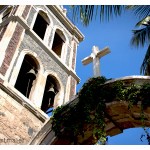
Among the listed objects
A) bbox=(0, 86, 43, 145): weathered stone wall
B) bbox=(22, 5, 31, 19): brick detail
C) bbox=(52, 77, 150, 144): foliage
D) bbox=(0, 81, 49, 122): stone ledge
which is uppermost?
bbox=(22, 5, 31, 19): brick detail

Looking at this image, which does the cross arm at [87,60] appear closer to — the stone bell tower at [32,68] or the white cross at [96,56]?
the white cross at [96,56]

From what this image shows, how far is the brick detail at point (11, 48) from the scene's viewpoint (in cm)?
1139

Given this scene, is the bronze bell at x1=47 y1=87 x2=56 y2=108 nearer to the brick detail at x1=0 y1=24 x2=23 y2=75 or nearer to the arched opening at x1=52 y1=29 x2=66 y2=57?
the brick detail at x1=0 y1=24 x2=23 y2=75

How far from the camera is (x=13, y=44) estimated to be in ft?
42.1

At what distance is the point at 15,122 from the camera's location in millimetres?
A: 9695

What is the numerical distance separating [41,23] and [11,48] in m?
6.31

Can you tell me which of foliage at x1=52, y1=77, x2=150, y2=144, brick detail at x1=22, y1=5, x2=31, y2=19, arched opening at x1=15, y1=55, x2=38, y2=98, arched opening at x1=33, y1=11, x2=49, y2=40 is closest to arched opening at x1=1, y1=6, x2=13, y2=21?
brick detail at x1=22, y1=5, x2=31, y2=19

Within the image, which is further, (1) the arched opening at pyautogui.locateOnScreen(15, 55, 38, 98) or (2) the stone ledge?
(1) the arched opening at pyautogui.locateOnScreen(15, 55, 38, 98)

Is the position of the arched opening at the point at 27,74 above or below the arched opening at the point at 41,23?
below

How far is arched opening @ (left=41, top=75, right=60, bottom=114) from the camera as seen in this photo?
13.9 metres

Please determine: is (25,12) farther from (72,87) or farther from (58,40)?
(72,87)

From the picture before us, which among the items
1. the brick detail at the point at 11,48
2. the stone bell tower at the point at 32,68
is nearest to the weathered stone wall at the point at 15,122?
the stone bell tower at the point at 32,68

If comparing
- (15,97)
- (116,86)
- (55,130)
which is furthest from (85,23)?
(15,97)

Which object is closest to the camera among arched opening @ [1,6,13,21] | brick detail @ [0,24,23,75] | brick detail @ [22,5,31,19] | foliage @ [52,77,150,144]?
foliage @ [52,77,150,144]
